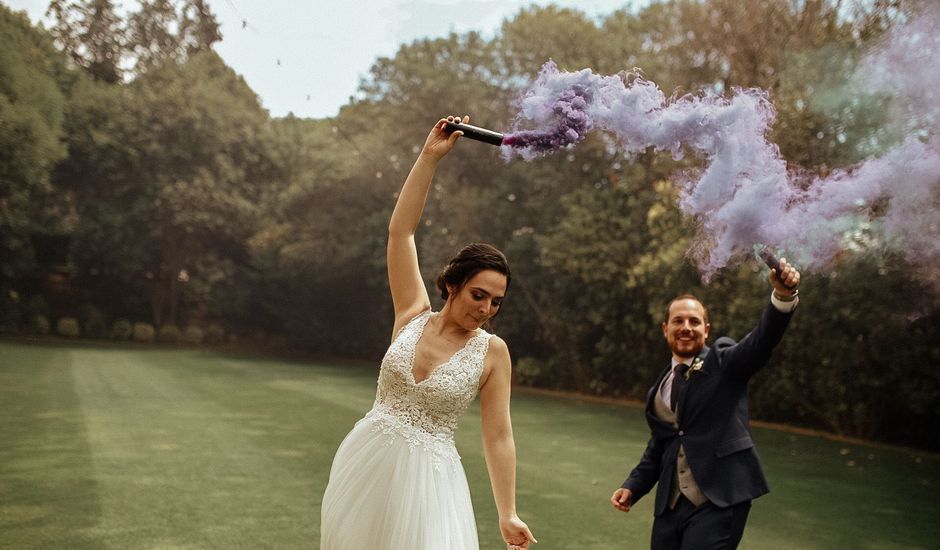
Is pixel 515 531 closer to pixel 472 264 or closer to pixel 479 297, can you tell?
pixel 479 297

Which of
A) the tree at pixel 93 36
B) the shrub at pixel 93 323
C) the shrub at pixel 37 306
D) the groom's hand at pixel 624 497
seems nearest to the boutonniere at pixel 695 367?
the groom's hand at pixel 624 497

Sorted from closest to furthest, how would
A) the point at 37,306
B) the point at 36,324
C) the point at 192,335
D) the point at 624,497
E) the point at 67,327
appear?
1. the point at 624,497
2. the point at 36,324
3. the point at 37,306
4. the point at 67,327
5. the point at 192,335

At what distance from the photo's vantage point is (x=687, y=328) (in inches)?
150

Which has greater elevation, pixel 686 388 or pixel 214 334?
pixel 686 388

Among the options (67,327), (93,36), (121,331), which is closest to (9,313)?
(67,327)

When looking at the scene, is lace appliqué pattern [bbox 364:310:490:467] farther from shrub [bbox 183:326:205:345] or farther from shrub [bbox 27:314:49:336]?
shrub [bbox 183:326:205:345]

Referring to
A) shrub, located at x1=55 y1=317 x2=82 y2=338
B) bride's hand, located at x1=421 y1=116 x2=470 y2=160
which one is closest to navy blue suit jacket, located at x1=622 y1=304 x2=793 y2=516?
bride's hand, located at x1=421 y1=116 x2=470 y2=160

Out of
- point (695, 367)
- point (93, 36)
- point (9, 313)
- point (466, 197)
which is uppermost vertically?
point (93, 36)

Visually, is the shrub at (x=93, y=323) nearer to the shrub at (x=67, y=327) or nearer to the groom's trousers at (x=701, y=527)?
the shrub at (x=67, y=327)

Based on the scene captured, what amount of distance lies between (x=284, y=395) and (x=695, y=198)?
44.9 ft

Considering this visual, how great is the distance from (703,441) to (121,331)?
31.8m

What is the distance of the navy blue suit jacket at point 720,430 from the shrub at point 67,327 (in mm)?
31324

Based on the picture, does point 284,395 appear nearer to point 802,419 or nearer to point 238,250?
point 802,419

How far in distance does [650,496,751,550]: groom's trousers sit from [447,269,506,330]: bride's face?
1.48m
